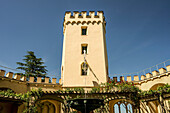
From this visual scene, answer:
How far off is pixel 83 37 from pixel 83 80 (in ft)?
18.4

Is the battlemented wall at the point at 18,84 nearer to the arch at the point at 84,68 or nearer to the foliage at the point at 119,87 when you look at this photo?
the arch at the point at 84,68

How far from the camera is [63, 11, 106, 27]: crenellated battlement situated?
19906 mm

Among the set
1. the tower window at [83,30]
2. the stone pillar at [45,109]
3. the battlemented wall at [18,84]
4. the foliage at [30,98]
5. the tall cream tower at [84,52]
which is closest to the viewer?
the foliage at [30,98]

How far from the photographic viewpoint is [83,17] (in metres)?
20.3

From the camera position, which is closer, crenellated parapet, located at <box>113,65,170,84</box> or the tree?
crenellated parapet, located at <box>113,65,170,84</box>

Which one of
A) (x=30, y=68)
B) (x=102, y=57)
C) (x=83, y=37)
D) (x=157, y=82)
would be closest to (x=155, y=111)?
(x=157, y=82)

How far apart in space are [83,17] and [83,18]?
184 millimetres

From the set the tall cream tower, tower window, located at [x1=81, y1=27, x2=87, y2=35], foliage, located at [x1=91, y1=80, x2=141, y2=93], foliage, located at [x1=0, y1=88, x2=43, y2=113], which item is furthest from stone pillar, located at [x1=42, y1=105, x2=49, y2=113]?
tower window, located at [x1=81, y1=27, x2=87, y2=35]

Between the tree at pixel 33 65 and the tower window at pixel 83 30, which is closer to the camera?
the tower window at pixel 83 30

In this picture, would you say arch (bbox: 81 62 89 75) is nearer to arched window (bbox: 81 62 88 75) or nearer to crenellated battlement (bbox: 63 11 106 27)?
arched window (bbox: 81 62 88 75)

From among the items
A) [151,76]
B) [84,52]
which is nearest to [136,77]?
[151,76]

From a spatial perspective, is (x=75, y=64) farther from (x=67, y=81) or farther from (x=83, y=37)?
(x=83, y=37)

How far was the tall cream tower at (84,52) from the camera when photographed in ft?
54.1

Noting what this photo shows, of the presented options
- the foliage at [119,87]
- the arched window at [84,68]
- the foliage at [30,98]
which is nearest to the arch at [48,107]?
the foliage at [30,98]
